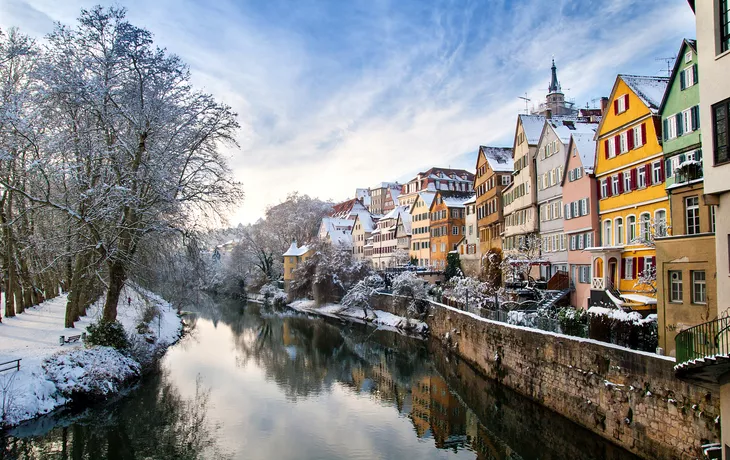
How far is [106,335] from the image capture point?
66.8 ft

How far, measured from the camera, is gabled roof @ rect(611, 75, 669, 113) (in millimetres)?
21031

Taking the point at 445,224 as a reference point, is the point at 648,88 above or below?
above

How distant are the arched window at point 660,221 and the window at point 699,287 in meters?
6.89

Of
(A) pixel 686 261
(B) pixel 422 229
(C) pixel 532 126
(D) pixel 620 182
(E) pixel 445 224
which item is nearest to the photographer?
(A) pixel 686 261

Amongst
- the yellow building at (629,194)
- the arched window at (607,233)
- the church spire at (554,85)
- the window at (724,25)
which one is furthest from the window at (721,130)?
the church spire at (554,85)

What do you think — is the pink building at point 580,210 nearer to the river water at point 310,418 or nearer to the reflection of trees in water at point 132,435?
the river water at point 310,418

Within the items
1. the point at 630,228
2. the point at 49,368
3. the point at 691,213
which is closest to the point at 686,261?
the point at 691,213

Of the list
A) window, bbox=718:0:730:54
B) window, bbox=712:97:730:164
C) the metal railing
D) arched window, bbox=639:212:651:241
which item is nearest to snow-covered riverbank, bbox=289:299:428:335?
arched window, bbox=639:212:651:241

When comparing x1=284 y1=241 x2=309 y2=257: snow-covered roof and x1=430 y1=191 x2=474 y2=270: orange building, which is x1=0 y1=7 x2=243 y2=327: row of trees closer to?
x1=430 y1=191 x2=474 y2=270: orange building

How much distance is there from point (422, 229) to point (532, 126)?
2426 centimetres

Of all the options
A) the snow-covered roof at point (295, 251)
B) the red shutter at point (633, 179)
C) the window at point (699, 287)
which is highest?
the red shutter at point (633, 179)

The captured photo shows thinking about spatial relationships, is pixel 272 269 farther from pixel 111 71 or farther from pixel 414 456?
pixel 414 456

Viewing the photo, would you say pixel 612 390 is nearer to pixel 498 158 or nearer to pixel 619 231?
pixel 619 231

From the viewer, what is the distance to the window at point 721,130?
10.3 meters
